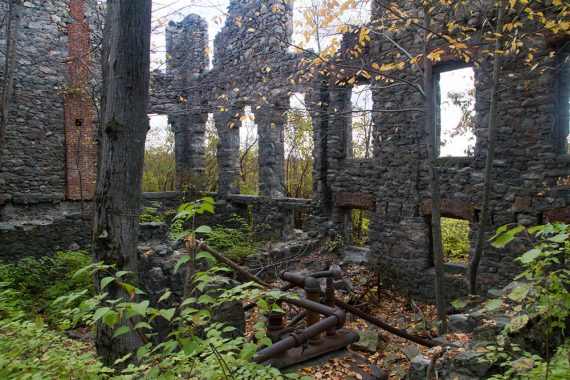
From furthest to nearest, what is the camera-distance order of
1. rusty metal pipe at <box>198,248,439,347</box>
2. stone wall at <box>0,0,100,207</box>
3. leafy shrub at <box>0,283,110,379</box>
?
stone wall at <box>0,0,100,207</box> → rusty metal pipe at <box>198,248,439,347</box> → leafy shrub at <box>0,283,110,379</box>

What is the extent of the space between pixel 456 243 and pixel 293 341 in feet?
26.2

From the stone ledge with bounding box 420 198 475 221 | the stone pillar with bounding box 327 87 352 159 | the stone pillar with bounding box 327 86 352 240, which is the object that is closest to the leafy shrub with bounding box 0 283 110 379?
the stone ledge with bounding box 420 198 475 221

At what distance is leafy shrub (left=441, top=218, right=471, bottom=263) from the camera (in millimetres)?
9030

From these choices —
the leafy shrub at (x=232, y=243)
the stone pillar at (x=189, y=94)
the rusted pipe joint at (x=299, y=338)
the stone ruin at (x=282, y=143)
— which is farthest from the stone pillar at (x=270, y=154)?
the rusted pipe joint at (x=299, y=338)

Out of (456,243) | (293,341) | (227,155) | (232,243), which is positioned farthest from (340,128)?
(293,341)

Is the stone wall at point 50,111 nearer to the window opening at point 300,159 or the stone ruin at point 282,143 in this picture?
the stone ruin at point 282,143

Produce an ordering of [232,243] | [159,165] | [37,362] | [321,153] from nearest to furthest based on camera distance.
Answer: [37,362], [321,153], [232,243], [159,165]

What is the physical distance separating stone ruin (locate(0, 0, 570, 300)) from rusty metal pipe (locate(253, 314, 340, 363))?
361 centimetres

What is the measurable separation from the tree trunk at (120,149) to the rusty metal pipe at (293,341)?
1.26m

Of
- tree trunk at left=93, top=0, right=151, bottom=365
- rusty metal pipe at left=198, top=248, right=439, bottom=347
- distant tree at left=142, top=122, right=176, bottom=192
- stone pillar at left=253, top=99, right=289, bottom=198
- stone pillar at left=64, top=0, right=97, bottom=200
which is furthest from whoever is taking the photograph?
distant tree at left=142, top=122, right=176, bottom=192

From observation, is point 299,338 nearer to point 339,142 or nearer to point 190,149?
point 339,142

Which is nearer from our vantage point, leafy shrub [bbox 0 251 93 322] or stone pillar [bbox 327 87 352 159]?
leafy shrub [bbox 0 251 93 322]

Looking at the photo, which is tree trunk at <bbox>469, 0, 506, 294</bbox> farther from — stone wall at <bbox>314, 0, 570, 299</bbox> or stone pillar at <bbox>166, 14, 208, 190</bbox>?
stone pillar at <bbox>166, 14, 208, 190</bbox>

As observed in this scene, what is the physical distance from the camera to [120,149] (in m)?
3.14
